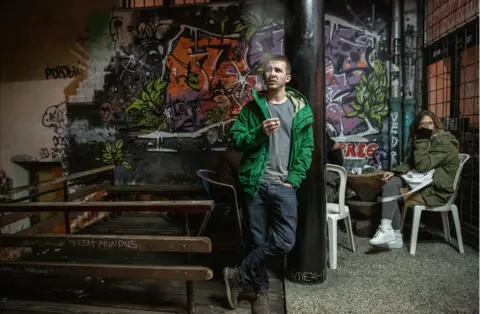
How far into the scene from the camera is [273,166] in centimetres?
319

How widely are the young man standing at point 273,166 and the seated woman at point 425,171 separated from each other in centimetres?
200

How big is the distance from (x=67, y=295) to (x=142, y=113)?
4129mm

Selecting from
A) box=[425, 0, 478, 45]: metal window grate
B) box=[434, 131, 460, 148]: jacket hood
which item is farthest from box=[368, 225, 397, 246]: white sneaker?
box=[425, 0, 478, 45]: metal window grate

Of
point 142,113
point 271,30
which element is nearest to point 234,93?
point 271,30

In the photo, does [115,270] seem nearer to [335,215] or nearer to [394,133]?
[335,215]

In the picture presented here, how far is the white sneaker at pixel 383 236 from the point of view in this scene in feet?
15.2

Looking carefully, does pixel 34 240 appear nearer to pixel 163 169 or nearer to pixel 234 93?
pixel 163 169

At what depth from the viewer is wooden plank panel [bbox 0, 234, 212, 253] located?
3129 mm

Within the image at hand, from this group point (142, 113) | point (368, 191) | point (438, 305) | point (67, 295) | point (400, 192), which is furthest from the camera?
point (142, 113)

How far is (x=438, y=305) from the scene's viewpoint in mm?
3404

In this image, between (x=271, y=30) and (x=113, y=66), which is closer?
(x=271, y=30)

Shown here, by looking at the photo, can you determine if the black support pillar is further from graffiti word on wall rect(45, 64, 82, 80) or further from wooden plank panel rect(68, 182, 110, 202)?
graffiti word on wall rect(45, 64, 82, 80)

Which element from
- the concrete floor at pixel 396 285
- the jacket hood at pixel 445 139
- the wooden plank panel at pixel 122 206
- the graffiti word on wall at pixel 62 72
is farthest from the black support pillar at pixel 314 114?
the graffiti word on wall at pixel 62 72

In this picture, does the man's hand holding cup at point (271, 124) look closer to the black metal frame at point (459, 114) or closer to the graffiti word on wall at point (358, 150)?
the black metal frame at point (459, 114)
